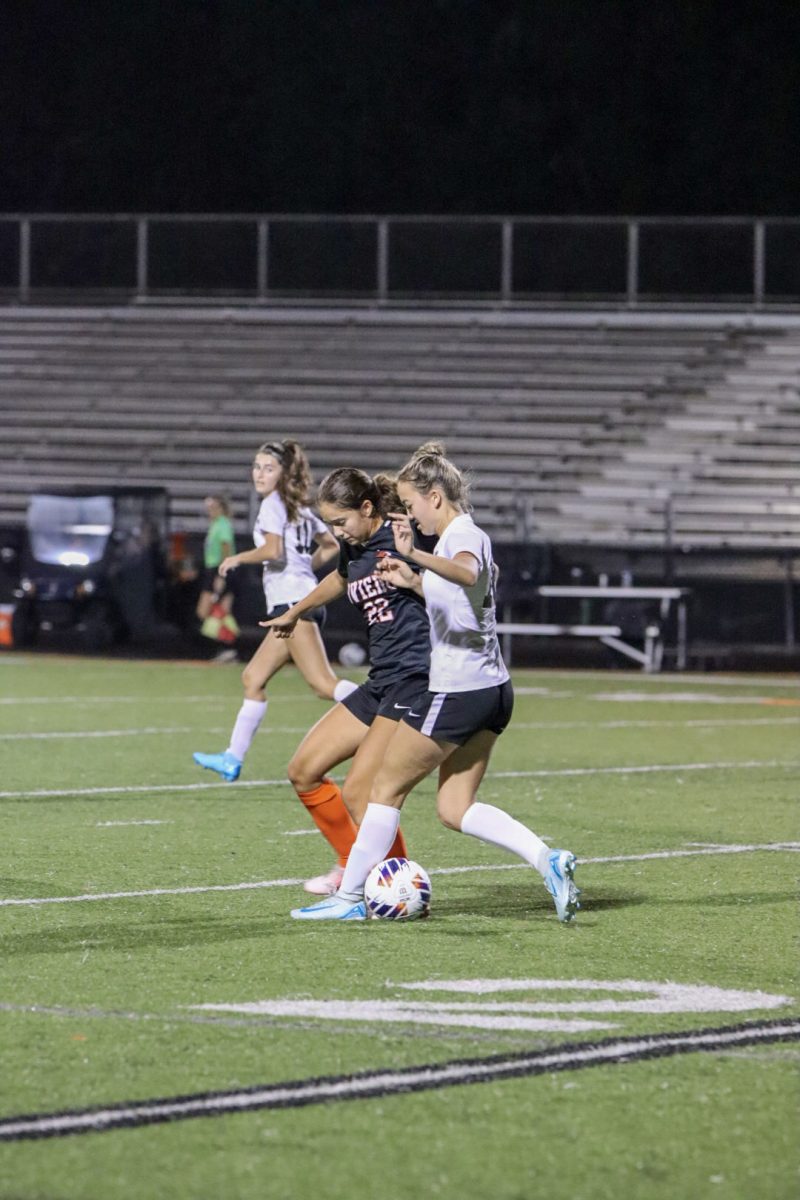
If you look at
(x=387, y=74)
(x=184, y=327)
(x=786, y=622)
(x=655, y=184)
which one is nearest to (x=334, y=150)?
(x=387, y=74)

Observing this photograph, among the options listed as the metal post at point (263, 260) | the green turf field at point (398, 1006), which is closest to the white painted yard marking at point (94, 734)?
the green turf field at point (398, 1006)

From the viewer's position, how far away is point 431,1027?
6.19 meters

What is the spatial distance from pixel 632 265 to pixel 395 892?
25.1 m

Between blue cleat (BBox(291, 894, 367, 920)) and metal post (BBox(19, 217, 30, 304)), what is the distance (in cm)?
2768

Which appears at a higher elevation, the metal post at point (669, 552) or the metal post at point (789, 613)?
the metal post at point (669, 552)

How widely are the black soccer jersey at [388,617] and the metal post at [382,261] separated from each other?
24.9 metres

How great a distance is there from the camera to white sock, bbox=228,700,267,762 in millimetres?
12883

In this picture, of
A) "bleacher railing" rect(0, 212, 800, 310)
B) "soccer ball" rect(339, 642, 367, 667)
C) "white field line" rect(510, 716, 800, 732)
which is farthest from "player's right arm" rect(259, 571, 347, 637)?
"bleacher railing" rect(0, 212, 800, 310)

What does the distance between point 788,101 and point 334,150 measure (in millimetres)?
8611

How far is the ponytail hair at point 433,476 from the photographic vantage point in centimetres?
797

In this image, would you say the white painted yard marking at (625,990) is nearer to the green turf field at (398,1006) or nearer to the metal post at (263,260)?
the green turf field at (398,1006)

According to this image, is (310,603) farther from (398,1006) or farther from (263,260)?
(263,260)

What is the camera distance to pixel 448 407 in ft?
103

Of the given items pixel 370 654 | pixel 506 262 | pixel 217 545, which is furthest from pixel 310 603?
pixel 506 262
